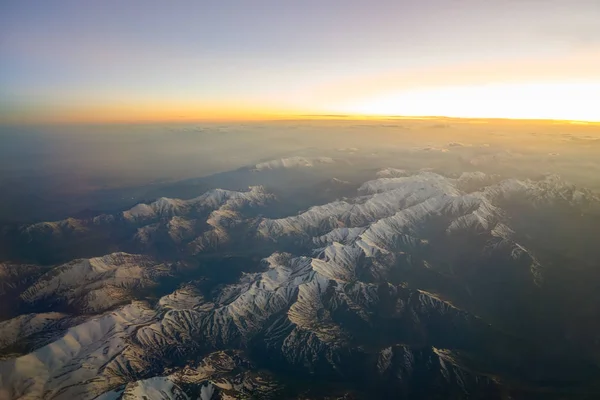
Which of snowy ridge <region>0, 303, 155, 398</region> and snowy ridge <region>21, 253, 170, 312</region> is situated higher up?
snowy ridge <region>0, 303, 155, 398</region>

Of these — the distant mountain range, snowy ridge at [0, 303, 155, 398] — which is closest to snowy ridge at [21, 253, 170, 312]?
the distant mountain range

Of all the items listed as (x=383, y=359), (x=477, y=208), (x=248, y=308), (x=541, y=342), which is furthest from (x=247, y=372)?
(x=477, y=208)

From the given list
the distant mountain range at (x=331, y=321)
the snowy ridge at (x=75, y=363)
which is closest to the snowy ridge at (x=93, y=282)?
the distant mountain range at (x=331, y=321)

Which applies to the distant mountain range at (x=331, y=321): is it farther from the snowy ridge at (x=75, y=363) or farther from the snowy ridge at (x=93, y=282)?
the snowy ridge at (x=93, y=282)

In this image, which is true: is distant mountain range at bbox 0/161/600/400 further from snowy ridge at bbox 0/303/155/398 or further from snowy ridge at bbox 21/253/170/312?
snowy ridge at bbox 21/253/170/312

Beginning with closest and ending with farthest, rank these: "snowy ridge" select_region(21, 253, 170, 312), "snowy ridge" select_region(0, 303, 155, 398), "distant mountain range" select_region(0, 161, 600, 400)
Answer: "snowy ridge" select_region(0, 303, 155, 398) < "distant mountain range" select_region(0, 161, 600, 400) < "snowy ridge" select_region(21, 253, 170, 312)

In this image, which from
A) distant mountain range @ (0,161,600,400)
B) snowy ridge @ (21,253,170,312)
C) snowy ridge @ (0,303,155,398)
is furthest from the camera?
snowy ridge @ (21,253,170,312)

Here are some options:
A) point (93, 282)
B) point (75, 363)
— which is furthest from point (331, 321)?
point (93, 282)

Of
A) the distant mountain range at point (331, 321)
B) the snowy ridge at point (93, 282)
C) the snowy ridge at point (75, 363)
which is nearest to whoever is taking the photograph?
the snowy ridge at point (75, 363)

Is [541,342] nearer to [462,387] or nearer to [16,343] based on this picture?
[462,387]

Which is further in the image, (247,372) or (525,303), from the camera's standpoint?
(525,303)

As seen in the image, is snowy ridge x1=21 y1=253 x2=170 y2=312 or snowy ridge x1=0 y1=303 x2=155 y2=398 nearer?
snowy ridge x1=0 y1=303 x2=155 y2=398
